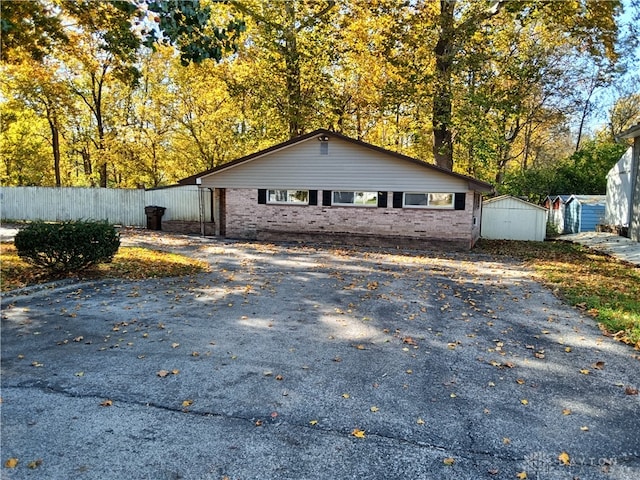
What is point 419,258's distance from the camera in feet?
47.0

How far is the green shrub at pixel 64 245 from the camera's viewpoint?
7.95 metres

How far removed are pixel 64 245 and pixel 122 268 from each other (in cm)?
172

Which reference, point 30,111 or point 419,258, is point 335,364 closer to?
point 419,258

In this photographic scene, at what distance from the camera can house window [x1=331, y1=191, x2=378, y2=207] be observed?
17547 mm

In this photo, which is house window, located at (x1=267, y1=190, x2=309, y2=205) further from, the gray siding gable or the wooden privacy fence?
the wooden privacy fence

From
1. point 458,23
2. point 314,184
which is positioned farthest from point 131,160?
point 458,23

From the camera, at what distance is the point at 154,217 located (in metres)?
21.6

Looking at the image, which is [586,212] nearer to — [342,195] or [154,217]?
[342,195]

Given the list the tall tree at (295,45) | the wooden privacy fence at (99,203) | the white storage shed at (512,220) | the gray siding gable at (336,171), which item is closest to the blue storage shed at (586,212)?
the white storage shed at (512,220)

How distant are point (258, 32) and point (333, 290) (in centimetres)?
1874

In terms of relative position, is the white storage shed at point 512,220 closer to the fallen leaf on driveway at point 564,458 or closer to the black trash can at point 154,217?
the black trash can at point 154,217

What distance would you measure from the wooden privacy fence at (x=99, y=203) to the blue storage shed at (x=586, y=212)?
70.0 feet

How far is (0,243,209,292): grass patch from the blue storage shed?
23100mm

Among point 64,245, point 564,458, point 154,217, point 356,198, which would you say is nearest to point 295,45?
point 356,198
